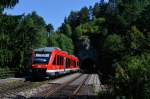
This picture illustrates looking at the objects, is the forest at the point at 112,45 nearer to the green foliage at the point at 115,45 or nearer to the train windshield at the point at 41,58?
the green foliage at the point at 115,45

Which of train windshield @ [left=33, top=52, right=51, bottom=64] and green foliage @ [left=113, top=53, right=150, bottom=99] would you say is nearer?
green foliage @ [left=113, top=53, right=150, bottom=99]

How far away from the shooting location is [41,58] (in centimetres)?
4547

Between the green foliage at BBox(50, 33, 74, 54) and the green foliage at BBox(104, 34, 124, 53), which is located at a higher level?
the green foliage at BBox(50, 33, 74, 54)

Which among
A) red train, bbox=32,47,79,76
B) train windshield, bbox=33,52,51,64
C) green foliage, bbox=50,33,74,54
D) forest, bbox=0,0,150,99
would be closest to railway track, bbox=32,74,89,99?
forest, bbox=0,0,150,99

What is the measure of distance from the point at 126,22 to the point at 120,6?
68.9 ft

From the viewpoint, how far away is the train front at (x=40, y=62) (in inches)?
1750

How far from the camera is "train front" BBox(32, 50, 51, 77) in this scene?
44438 mm

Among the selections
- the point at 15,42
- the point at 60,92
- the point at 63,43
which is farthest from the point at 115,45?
the point at 63,43

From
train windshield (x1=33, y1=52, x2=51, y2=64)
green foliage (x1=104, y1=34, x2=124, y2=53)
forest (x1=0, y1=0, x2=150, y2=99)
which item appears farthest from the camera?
green foliage (x1=104, y1=34, x2=124, y2=53)

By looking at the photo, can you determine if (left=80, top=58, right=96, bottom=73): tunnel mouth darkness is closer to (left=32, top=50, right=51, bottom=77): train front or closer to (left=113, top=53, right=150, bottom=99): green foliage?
(left=32, top=50, right=51, bottom=77): train front

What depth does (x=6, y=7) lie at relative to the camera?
50594 mm

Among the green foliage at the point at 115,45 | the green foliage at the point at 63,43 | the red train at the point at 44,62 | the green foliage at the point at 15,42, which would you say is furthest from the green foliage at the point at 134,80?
the green foliage at the point at 63,43

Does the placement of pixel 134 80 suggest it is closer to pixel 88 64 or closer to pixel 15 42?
pixel 15 42

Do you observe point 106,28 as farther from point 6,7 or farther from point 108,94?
point 108,94
